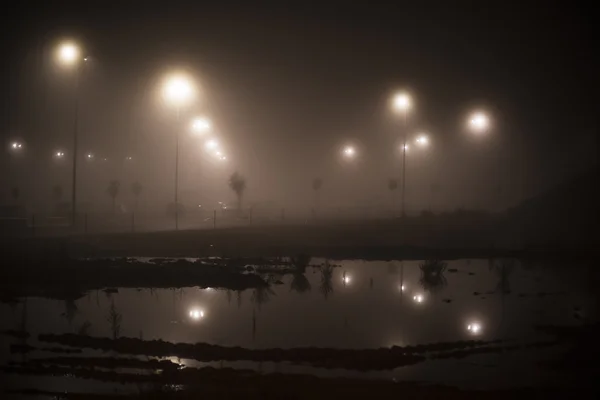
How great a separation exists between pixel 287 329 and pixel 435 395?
17.9 ft

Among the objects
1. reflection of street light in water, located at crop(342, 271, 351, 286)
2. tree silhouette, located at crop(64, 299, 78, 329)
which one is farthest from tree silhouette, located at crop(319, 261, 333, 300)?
tree silhouette, located at crop(64, 299, 78, 329)

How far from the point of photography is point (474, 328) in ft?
51.3

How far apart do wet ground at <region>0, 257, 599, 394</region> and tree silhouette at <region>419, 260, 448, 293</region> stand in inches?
5.3

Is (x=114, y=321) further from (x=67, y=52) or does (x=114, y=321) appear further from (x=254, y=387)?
(x=67, y=52)

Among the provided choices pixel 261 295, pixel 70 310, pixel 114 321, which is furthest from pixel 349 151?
pixel 114 321

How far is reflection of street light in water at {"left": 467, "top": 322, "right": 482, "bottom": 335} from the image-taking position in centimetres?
1527

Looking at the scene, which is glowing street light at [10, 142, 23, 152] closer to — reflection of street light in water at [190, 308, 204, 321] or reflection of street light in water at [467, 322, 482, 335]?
reflection of street light in water at [190, 308, 204, 321]

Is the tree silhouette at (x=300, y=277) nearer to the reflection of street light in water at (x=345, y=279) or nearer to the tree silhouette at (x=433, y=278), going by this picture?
the reflection of street light in water at (x=345, y=279)

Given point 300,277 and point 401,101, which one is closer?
point 300,277

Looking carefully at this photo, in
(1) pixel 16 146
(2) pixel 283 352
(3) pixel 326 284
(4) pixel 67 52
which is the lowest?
(2) pixel 283 352

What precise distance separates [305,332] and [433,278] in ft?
33.0

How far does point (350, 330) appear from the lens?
1527 centimetres

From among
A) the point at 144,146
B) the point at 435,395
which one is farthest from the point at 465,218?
the point at 144,146

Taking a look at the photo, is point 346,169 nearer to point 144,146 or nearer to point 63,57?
point 144,146
